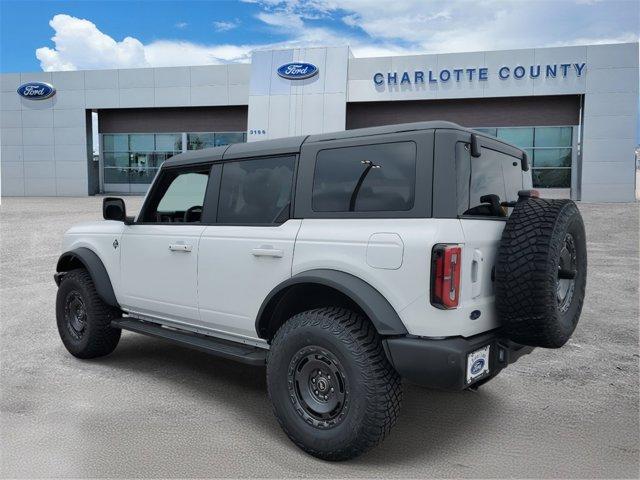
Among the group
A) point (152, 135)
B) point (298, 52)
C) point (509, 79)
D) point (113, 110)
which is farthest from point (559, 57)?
point (113, 110)

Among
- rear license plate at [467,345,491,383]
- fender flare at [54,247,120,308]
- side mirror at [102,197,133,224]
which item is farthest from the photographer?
fender flare at [54,247,120,308]

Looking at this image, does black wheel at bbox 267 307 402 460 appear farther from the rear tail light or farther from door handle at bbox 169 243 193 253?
door handle at bbox 169 243 193 253

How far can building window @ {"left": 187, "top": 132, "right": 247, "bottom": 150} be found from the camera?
Result: 29.4 metres

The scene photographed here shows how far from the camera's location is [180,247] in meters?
4.12

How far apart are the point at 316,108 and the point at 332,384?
24.7 meters

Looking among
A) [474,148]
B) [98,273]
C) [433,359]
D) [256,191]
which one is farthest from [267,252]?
[98,273]

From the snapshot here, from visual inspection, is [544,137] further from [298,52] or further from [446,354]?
[446,354]

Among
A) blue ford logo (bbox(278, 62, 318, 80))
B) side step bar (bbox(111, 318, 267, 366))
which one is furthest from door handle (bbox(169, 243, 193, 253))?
blue ford logo (bbox(278, 62, 318, 80))

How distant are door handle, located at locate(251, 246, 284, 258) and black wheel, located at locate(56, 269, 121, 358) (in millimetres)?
2160

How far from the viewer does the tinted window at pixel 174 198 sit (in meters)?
4.46

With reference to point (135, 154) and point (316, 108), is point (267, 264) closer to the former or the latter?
point (316, 108)

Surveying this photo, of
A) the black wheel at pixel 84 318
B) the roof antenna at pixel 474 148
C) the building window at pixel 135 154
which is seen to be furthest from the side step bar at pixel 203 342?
the building window at pixel 135 154

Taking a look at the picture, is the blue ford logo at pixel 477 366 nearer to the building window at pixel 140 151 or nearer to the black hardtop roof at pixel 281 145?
the black hardtop roof at pixel 281 145

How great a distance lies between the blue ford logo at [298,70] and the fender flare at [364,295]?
24.7 m
